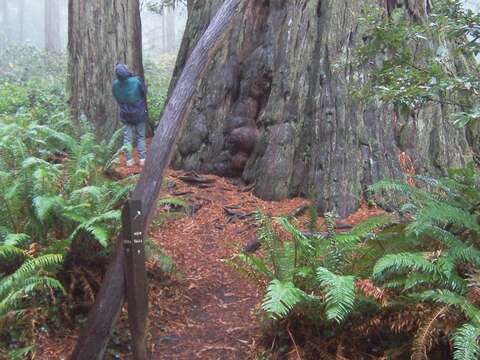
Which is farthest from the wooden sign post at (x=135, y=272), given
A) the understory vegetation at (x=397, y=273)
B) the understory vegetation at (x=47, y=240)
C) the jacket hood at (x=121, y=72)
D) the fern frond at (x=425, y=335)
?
the jacket hood at (x=121, y=72)

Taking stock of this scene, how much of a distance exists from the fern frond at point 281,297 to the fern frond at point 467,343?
0.99m

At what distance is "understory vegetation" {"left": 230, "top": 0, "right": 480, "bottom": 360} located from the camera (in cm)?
317

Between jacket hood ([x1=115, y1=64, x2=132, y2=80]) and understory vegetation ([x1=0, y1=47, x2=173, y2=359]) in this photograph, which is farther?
jacket hood ([x1=115, y1=64, x2=132, y2=80])

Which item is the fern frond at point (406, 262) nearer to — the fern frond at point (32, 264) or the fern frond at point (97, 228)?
the fern frond at point (97, 228)

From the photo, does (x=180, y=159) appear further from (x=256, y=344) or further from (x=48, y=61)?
(x=48, y=61)

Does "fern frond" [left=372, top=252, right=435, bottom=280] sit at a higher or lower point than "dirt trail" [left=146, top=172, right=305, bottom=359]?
higher

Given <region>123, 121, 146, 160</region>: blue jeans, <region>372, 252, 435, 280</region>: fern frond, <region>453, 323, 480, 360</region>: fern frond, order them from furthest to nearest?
<region>123, 121, 146, 160</region>: blue jeans < <region>372, 252, 435, 280</region>: fern frond < <region>453, 323, 480, 360</region>: fern frond

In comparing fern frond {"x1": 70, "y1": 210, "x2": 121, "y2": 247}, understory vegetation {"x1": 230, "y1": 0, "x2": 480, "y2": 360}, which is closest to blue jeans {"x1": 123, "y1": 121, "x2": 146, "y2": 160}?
fern frond {"x1": 70, "y1": 210, "x2": 121, "y2": 247}

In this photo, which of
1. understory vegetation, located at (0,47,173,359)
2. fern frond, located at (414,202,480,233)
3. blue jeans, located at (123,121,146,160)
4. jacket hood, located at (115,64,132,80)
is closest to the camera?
fern frond, located at (414,202,480,233)

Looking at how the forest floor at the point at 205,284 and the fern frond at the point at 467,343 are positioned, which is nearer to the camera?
the fern frond at the point at 467,343

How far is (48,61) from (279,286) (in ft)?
77.2

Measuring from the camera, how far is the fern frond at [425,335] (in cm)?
299

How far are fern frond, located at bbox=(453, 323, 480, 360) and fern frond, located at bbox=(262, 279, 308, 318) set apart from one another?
0.99 m

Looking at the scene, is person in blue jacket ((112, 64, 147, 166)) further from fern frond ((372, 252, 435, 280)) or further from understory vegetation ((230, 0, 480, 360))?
fern frond ((372, 252, 435, 280))
